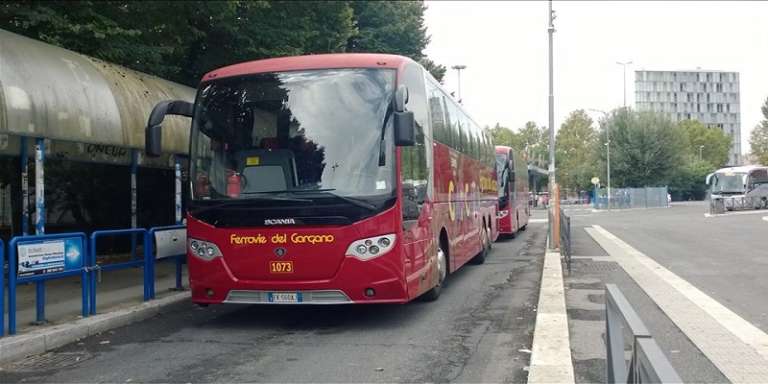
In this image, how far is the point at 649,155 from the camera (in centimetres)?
6538

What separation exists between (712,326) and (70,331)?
24.4 ft

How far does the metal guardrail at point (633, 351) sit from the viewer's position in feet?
7.73

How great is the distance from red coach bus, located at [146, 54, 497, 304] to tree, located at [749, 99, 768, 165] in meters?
82.2

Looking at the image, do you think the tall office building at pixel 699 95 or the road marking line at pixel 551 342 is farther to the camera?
the tall office building at pixel 699 95

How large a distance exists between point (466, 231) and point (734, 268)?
5.63 metres

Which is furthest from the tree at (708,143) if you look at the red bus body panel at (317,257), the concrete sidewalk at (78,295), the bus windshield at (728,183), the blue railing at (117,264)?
the blue railing at (117,264)

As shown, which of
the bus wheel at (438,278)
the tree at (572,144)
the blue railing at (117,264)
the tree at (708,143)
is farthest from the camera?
the tree at (708,143)

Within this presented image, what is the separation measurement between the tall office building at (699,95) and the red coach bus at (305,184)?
16572cm

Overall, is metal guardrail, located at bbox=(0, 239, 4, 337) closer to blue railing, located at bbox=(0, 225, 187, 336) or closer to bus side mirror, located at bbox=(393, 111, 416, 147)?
blue railing, located at bbox=(0, 225, 187, 336)

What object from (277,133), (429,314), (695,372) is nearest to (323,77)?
(277,133)

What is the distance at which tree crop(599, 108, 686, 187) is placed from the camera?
6406cm

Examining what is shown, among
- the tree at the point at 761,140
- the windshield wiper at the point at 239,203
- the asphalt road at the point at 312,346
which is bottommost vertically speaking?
the asphalt road at the point at 312,346

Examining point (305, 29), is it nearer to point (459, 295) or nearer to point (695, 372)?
point (459, 295)

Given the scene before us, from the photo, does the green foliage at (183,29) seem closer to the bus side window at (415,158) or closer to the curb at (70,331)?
the curb at (70,331)
